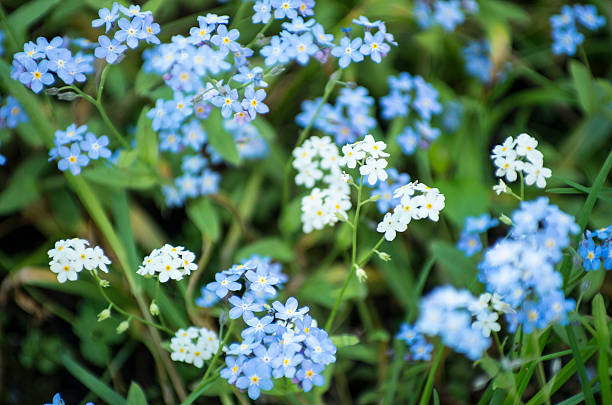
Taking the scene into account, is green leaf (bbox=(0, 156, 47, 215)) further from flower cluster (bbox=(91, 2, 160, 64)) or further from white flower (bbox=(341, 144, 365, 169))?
white flower (bbox=(341, 144, 365, 169))

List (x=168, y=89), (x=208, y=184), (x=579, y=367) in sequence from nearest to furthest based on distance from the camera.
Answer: (x=579, y=367) < (x=168, y=89) < (x=208, y=184)

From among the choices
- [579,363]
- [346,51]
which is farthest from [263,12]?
[579,363]

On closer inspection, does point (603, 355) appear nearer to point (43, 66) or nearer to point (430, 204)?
point (430, 204)

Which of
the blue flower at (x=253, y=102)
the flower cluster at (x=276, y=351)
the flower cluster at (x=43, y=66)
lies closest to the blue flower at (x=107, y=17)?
the flower cluster at (x=43, y=66)

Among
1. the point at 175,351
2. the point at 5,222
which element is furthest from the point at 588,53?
the point at 5,222

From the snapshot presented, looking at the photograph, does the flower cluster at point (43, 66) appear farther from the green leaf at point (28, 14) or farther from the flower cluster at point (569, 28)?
the flower cluster at point (569, 28)

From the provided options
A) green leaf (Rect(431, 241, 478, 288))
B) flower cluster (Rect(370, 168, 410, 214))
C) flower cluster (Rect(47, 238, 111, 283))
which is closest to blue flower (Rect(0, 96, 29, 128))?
flower cluster (Rect(47, 238, 111, 283))

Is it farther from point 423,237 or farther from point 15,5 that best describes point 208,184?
point 15,5
